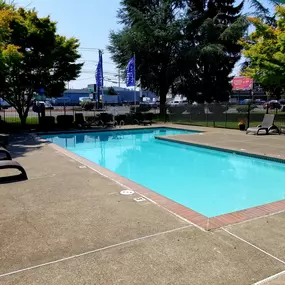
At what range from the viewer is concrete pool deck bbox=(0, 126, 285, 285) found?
296 cm

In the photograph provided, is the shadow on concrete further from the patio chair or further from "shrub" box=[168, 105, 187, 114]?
"shrub" box=[168, 105, 187, 114]

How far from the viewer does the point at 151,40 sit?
2695cm

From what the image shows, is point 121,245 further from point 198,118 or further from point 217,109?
point 198,118

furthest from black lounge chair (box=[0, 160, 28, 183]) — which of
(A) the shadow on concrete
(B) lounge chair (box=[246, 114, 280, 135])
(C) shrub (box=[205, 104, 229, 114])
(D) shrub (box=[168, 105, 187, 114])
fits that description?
(D) shrub (box=[168, 105, 187, 114])

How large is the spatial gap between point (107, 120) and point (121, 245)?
18555 millimetres

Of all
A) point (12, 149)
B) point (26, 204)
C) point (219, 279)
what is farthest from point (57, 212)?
point (12, 149)

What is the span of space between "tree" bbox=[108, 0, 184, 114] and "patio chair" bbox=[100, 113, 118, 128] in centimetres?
600

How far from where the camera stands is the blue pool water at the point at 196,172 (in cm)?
704

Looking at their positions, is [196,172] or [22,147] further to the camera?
[22,147]

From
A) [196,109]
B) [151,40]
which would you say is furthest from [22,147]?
[151,40]

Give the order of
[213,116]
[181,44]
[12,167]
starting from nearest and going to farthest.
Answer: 1. [12,167]
2. [213,116]
3. [181,44]

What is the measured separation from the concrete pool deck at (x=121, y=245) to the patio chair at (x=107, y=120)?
15.7 meters

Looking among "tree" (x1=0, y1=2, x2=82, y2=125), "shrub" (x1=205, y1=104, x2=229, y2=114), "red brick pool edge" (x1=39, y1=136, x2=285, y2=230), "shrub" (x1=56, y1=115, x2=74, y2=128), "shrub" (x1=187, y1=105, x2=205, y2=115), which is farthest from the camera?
"shrub" (x1=187, y1=105, x2=205, y2=115)

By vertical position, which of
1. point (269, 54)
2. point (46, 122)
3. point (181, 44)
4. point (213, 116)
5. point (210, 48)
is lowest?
point (46, 122)
